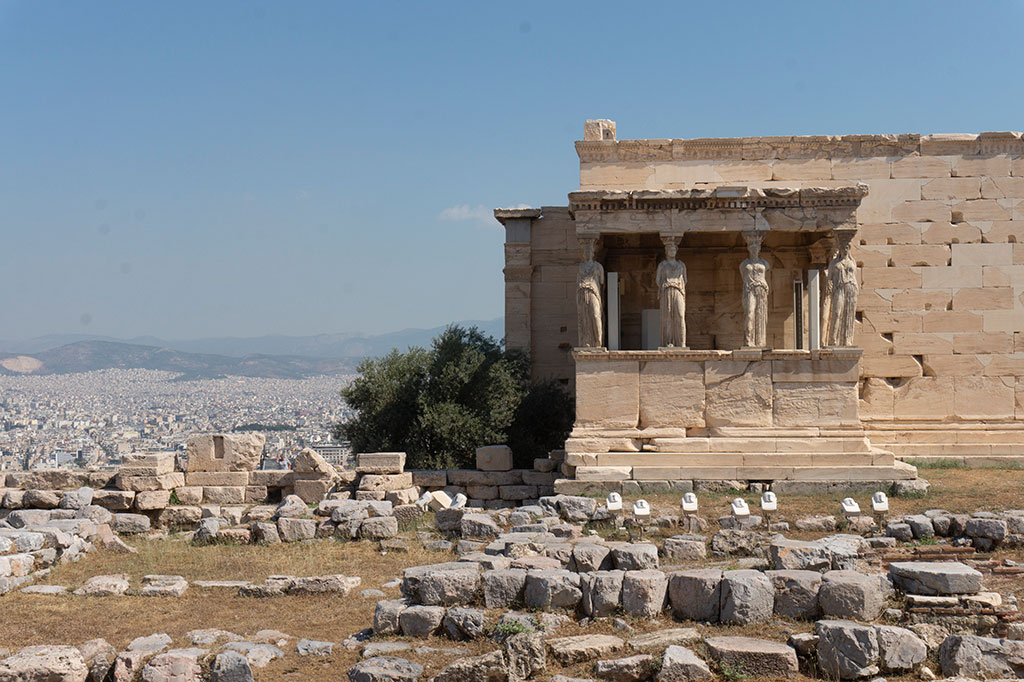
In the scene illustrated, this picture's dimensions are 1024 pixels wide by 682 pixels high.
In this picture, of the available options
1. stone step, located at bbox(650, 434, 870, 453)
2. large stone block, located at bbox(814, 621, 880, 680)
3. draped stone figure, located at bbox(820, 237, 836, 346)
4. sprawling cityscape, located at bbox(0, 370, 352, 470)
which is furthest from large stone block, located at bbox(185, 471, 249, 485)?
sprawling cityscape, located at bbox(0, 370, 352, 470)

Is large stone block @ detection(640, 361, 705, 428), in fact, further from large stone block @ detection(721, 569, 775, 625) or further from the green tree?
large stone block @ detection(721, 569, 775, 625)

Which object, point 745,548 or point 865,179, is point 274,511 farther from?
point 865,179

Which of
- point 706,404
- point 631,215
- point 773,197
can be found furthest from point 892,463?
point 631,215

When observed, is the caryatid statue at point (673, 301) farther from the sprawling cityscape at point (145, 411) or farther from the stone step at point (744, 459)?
the sprawling cityscape at point (145, 411)

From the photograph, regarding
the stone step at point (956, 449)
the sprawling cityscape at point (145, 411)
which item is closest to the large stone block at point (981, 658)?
the stone step at point (956, 449)

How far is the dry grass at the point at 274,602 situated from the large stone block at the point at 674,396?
4.80ft

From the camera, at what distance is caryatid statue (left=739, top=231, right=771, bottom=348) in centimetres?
1564

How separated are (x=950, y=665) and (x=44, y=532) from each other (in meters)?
9.72

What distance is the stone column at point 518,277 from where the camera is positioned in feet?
63.8

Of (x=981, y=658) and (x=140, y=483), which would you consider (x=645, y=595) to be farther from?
(x=140, y=483)

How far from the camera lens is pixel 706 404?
15.6 meters

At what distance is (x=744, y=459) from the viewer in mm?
15188

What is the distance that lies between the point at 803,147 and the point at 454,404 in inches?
290

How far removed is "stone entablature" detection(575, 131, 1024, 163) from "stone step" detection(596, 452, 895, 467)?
5396 mm
